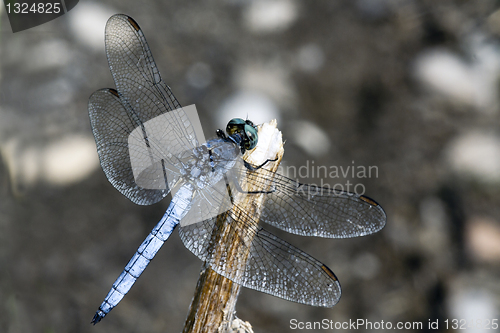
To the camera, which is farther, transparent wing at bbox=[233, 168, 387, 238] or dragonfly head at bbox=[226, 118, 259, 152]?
dragonfly head at bbox=[226, 118, 259, 152]

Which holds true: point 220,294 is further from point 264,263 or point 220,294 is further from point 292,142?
point 292,142

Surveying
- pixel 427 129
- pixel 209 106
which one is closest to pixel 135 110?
pixel 209 106

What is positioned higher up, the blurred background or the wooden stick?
the blurred background

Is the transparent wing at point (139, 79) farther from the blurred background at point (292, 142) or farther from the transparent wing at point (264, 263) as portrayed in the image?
the blurred background at point (292, 142)

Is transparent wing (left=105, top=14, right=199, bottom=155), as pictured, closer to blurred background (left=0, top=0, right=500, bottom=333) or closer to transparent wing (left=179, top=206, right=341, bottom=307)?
transparent wing (left=179, top=206, right=341, bottom=307)

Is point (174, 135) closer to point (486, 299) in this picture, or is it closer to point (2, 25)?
point (2, 25)

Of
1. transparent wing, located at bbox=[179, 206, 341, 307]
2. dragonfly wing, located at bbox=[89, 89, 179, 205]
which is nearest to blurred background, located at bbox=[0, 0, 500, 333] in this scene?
dragonfly wing, located at bbox=[89, 89, 179, 205]

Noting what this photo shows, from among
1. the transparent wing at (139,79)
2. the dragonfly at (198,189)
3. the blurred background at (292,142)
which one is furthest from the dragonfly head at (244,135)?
the blurred background at (292,142)
